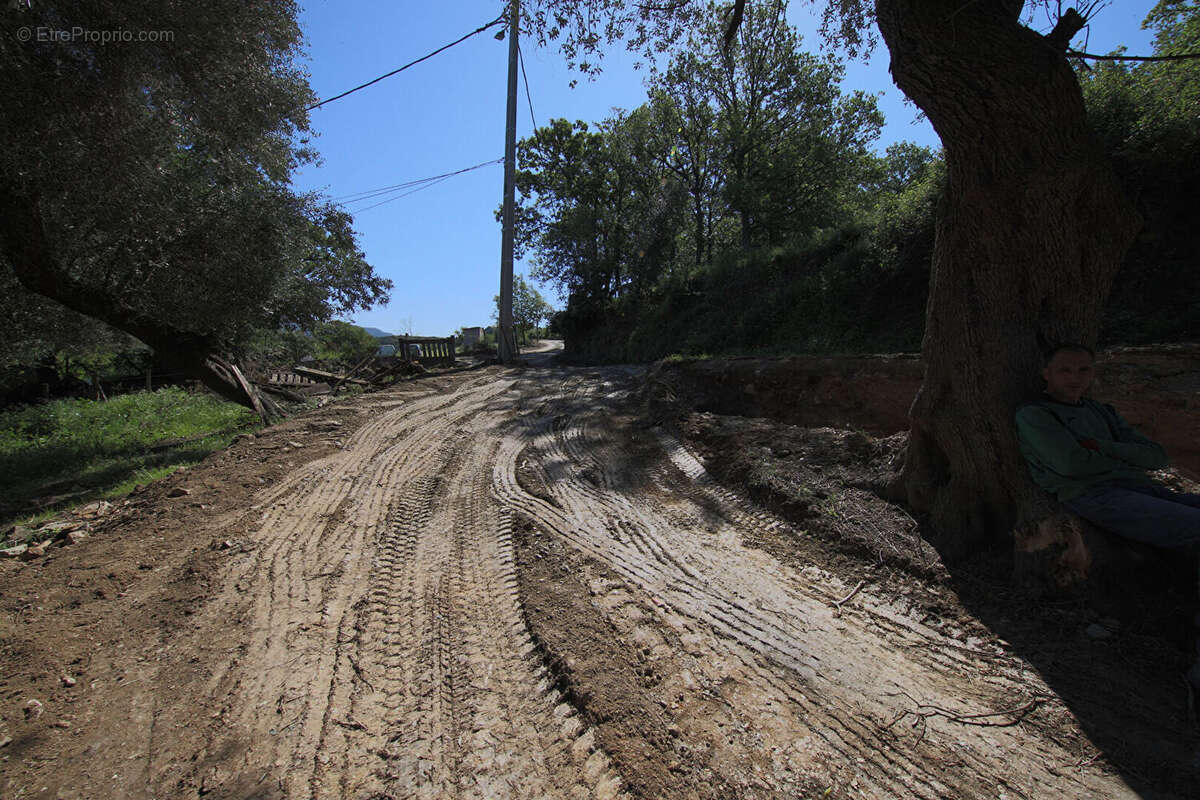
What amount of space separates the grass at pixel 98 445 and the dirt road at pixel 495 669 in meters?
2.58

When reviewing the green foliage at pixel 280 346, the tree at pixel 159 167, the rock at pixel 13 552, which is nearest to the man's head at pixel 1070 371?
the rock at pixel 13 552

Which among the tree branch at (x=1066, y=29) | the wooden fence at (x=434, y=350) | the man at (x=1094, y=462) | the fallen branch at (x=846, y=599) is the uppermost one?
the tree branch at (x=1066, y=29)

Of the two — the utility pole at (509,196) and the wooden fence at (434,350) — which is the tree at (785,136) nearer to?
the utility pole at (509,196)

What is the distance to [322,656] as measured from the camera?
220 cm

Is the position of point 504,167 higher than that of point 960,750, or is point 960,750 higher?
point 504,167

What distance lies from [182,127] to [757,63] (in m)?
21.4

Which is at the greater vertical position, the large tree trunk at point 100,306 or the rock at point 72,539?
the large tree trunk at point 100,306

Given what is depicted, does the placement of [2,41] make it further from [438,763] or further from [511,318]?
[511,318]

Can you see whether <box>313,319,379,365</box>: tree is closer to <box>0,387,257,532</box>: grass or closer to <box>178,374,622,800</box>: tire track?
<box>0,387,257,532</box>: grass

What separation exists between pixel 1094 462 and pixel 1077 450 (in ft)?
0.38

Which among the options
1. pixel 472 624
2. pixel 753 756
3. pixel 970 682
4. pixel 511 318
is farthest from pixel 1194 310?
pixel 511 318

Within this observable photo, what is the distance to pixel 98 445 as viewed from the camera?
773 cm

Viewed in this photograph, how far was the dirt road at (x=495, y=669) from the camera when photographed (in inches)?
62.7

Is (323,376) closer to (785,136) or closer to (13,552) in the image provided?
(13,552)
